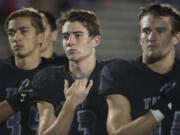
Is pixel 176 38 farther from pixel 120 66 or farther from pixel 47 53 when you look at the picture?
pixel 47 53

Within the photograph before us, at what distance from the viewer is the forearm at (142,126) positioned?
552 cm

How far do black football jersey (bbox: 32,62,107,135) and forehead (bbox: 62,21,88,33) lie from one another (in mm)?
417

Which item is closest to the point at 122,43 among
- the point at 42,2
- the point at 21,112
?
the point at 42,2

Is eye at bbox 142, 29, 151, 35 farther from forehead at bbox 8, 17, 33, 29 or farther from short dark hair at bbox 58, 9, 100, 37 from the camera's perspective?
forehead at bbox 8, 17, 33, 29

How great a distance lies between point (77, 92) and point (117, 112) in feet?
1.52

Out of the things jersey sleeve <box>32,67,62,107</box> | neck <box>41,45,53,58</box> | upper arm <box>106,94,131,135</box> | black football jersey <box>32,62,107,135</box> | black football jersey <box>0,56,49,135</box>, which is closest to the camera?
upper arm <box>106,94,131,135</box>

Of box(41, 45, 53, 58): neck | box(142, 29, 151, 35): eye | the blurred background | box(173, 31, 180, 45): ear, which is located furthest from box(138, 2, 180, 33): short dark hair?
the blurred background

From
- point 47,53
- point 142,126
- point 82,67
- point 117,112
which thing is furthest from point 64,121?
point 47,53

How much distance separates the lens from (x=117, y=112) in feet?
18.8

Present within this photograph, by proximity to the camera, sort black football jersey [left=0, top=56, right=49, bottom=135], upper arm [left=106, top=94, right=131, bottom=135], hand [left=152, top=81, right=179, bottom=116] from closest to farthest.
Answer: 1. hand [left=152, top=81, right=179, bottom=116]
2. upper arm [left=106, top=94, right=131, bottom=135]
3. black football jersey [left=0, top=56, right=49, bottom=135]

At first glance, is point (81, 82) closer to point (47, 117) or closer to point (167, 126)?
point (47, 117)

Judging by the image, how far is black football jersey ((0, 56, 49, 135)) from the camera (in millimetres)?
6504

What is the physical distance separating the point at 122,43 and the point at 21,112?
28.4 ft

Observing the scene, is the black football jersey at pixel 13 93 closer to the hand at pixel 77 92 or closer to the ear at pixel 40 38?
the ear at pixel 40 38
